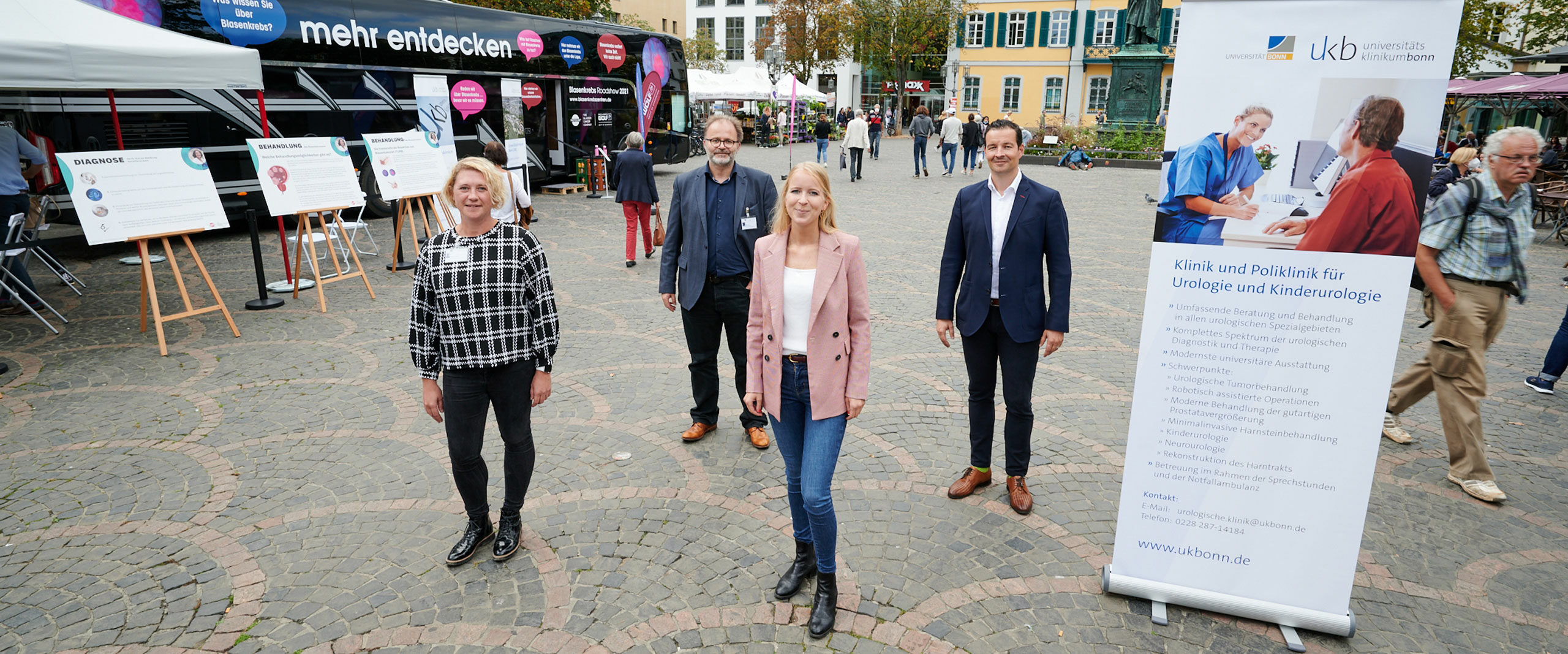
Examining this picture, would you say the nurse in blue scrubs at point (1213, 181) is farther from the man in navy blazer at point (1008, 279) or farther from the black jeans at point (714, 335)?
the black jeans at point (714, 335)

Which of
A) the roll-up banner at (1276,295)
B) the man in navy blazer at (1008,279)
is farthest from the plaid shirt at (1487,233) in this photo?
the man in navy blazer at (1008,279)

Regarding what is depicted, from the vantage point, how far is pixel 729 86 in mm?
29266

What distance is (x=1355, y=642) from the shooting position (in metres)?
3.09

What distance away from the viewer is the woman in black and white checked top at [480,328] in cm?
325

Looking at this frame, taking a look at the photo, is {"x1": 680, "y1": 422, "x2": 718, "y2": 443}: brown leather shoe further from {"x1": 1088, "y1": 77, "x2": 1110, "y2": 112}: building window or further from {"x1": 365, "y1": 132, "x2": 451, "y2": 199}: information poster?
{"x1": 1088, "y1": 77, "x2": 1110, "y2": 112}: building window

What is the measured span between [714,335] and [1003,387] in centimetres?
168

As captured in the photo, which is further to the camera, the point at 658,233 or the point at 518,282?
the point at 658,233

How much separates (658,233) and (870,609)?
26.2 feet

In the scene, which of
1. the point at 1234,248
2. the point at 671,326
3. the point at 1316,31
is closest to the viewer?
the point at 1316,31

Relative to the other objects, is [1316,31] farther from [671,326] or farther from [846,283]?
[671,326]

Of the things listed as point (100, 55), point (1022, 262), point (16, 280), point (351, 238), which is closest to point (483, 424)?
point (1022, 262)

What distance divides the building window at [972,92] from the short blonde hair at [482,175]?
44.5 meters

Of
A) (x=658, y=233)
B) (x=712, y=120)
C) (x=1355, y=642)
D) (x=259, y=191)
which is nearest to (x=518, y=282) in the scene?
(x=712, y=120)

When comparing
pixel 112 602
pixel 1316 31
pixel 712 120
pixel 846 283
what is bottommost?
pixel 112 602
